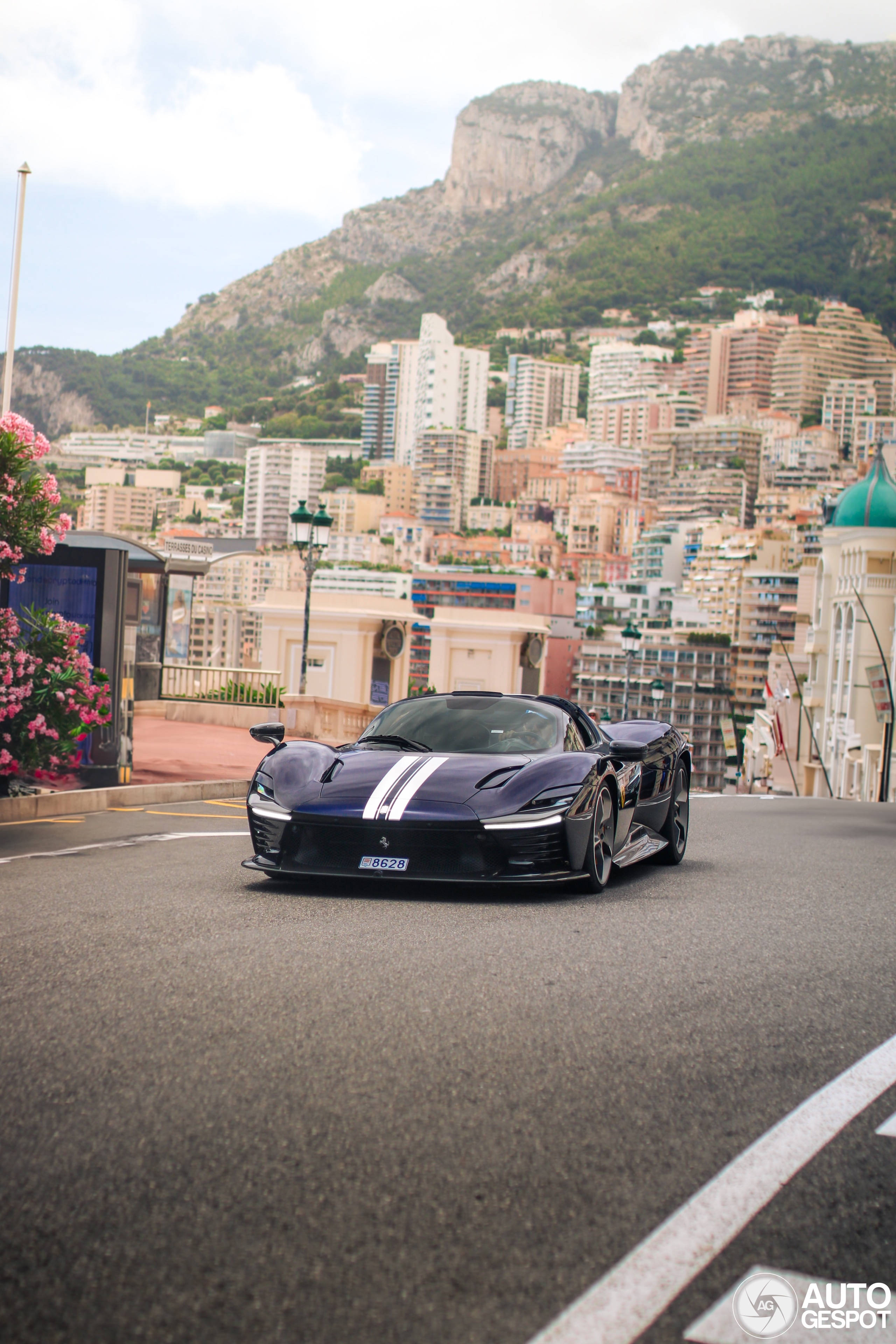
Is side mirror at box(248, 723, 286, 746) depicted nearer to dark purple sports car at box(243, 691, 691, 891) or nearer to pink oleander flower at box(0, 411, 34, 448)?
dark purple sports car at box(243, 691, 691, 891)

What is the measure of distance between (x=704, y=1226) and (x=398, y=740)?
16.9 feet

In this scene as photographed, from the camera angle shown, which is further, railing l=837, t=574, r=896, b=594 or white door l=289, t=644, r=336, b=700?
railing l=837, t=574, r=896, b=594

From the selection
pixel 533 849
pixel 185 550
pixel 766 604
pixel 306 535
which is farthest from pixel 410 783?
pixel 766 604

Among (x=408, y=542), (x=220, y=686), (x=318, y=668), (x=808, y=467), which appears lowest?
(x=318, y=668)

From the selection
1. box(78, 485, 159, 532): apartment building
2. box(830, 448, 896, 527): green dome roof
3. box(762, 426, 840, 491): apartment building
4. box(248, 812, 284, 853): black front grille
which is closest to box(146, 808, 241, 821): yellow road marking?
box(248, 812, 284, 853): black front grille

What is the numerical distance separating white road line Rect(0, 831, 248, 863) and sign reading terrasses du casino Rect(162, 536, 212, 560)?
15.8 m

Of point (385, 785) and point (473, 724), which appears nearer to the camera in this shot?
point (385, 785)

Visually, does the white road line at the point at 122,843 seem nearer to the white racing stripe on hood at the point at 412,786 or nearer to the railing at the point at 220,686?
the white racing stripe on hood at the point at 412,786

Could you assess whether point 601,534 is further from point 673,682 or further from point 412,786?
point 412,786

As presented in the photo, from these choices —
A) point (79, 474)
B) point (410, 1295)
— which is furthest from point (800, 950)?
point (79, 474)

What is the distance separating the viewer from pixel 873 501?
204 feet

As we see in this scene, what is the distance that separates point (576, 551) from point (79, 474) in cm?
7172

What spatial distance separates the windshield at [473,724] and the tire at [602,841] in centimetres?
45

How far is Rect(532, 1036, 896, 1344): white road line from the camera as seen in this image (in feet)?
7.69
